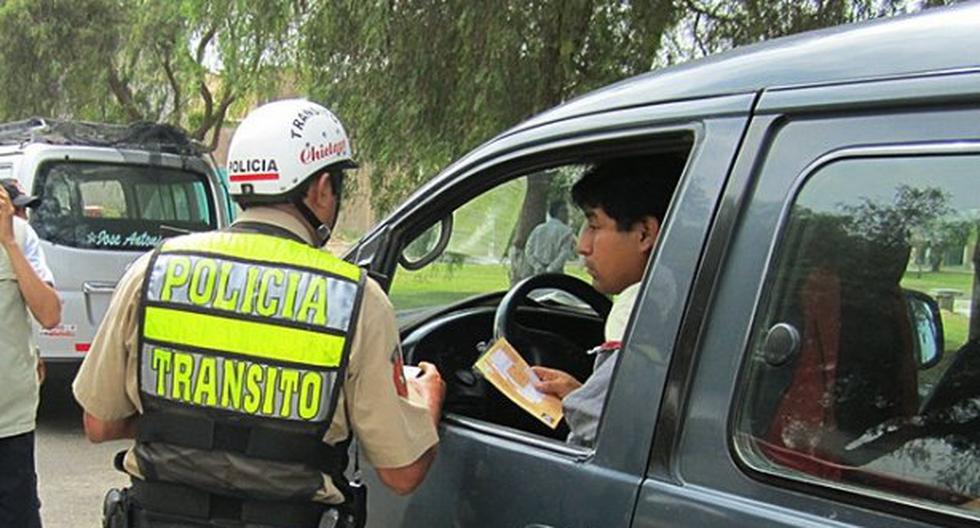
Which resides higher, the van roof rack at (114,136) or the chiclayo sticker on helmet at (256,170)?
the van roof rack at (114,136)

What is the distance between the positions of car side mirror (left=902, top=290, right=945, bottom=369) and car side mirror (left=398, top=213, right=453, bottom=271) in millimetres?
1211

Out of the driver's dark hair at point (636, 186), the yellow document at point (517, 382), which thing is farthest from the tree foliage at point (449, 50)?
the yellow document at point (517, 382)

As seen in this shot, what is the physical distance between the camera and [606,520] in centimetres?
162

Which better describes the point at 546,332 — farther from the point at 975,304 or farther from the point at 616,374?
the point at 975,304

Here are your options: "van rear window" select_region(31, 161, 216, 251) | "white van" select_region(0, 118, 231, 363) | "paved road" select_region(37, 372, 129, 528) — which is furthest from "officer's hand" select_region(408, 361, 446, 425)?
"van rear window" select_region(31, 161, 216, 251)

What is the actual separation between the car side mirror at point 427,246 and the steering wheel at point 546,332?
0.87 ft

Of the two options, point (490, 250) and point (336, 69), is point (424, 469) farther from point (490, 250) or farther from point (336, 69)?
point (336, 69)

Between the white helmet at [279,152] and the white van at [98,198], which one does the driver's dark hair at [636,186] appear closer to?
the white helmet at [279,152]

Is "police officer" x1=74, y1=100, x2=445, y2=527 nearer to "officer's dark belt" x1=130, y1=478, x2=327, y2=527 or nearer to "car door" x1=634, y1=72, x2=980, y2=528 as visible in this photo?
"officer's dark belt" x1=130, y1=478, x2=327, y2=527

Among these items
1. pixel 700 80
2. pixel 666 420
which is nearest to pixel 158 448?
pixel 666 420

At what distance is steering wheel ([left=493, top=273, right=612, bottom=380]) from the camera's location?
2.79 meters

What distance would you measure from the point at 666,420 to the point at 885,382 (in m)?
0.35

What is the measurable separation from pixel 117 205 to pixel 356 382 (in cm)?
575

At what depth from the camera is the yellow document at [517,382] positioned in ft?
7.31
